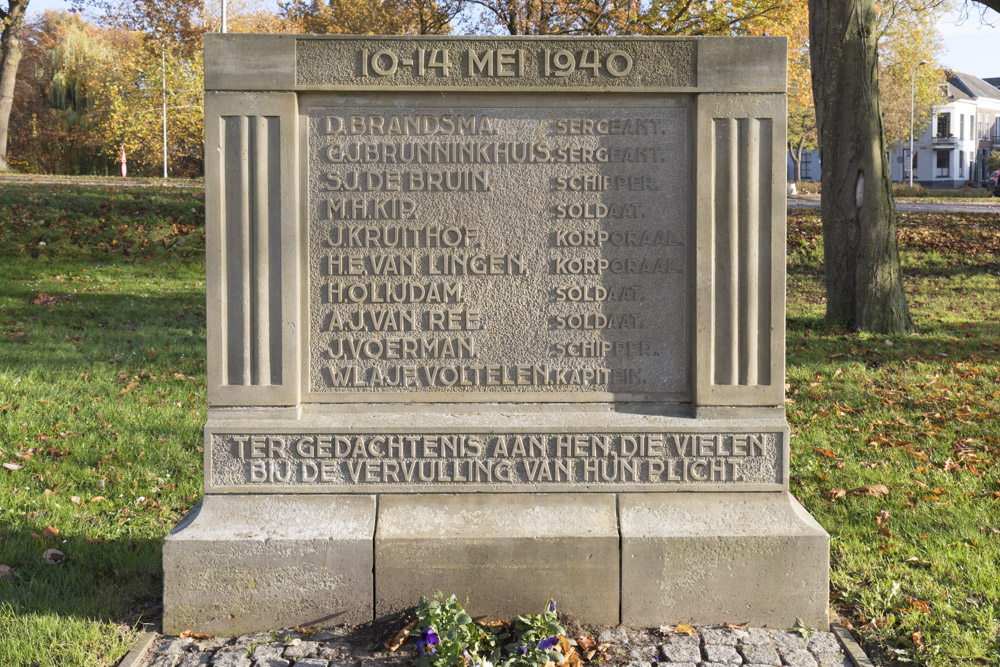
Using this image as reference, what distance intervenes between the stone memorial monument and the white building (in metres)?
68.0

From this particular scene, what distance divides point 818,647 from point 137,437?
4.83 metres

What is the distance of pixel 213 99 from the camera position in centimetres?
401

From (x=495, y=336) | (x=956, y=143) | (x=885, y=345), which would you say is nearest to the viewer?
(x=495, y=336)

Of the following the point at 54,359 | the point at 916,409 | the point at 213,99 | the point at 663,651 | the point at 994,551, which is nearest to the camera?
the point at 663,651

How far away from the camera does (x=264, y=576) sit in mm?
3947

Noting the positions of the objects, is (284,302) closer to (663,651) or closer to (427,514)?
(427,514)

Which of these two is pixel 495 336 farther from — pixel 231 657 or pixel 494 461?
pixel 231 657

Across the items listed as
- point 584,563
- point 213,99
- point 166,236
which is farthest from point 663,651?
point 166,236

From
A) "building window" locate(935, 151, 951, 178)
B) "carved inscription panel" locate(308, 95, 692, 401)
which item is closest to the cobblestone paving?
"carved inscription panel" locate(308, 95, 692, 401)

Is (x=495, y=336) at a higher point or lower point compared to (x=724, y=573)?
higher

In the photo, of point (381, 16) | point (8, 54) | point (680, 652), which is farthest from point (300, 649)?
point (8, 54)

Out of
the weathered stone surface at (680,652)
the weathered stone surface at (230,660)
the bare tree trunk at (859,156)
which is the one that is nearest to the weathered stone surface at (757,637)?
the weathered stone surface at (680,652)

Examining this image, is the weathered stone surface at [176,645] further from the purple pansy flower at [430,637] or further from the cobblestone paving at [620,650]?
the purple pansy flower at [430,637]

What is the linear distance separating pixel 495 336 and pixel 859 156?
26.2 ft
